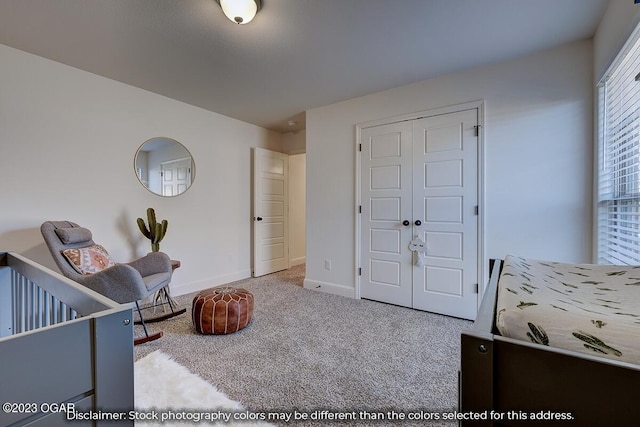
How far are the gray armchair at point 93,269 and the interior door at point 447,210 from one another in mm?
2498

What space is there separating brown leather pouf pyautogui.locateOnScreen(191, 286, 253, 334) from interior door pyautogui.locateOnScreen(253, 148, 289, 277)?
71.3 inches

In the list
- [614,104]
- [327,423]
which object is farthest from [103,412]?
[614,104]

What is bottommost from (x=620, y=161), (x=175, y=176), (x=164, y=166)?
(x=620, y=161)

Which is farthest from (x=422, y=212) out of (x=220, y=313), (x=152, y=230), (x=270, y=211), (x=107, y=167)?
(x=107, y=167)

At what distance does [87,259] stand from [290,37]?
2378 millimetres

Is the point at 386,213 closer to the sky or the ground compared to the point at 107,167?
A: closer to the ground

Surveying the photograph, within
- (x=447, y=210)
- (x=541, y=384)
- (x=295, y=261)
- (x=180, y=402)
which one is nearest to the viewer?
(x=541, y=384)

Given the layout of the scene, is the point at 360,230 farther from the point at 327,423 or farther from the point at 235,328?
the point at 327,423

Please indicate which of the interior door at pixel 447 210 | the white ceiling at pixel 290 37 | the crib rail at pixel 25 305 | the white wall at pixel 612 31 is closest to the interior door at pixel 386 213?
the interior door at pixel 447 210

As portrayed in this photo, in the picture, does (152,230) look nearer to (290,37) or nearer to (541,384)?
(290,37)

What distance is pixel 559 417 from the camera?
46 cm

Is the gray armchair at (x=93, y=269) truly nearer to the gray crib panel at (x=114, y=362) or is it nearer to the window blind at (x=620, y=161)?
the gray crib panel at (x=114, y=362)

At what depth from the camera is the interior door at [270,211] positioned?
162 inches

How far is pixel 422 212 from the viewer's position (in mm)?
2803
